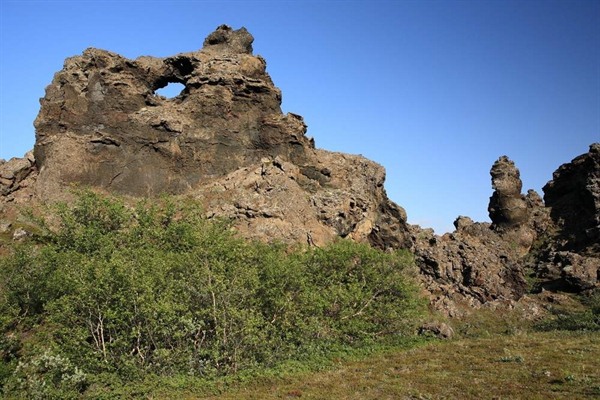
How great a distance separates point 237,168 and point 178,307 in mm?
40108

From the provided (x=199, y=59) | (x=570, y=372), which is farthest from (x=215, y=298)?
(x=199, y=59)

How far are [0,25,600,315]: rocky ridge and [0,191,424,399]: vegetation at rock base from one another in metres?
19.9

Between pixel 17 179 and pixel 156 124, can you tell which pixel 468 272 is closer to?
pixel 156 124

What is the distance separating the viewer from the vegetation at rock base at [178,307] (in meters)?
20.5

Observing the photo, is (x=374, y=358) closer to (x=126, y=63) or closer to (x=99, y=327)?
(x=99, y=327)

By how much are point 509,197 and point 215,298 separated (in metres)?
70.2

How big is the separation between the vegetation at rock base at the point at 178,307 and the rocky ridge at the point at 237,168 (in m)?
19.9

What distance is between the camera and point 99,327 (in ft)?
70.7

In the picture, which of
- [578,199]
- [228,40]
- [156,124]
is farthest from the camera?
[578,199]

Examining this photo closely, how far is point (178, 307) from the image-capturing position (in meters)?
20.8

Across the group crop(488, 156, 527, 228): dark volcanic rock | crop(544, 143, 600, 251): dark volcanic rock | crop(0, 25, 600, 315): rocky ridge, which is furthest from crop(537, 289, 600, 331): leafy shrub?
crop(488, 156, 527, 228): dark volcanic rock

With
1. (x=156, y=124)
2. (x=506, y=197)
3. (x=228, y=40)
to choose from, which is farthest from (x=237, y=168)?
(x=506, y=197)

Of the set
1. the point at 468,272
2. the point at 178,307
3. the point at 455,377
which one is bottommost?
the point at 455,377

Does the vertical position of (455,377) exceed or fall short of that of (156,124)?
it falls short
